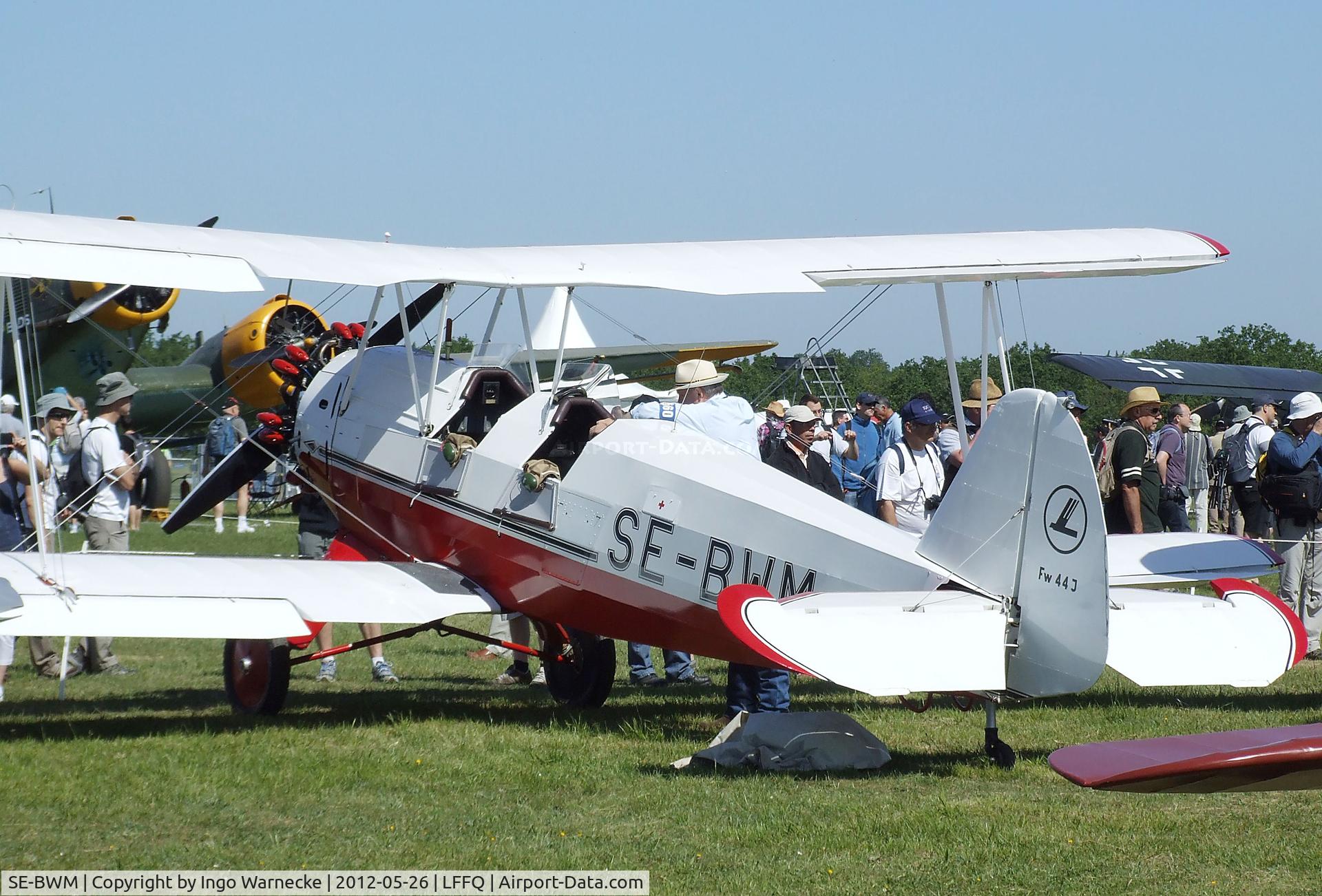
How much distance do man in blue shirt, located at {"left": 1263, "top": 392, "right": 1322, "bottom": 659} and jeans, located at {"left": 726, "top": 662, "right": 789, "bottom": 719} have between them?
467 centimetres

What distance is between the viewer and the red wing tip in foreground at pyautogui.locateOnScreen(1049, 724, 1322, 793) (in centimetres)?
229

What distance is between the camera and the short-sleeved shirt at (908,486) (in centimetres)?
919

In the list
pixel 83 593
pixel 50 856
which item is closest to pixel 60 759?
pixel 83 593

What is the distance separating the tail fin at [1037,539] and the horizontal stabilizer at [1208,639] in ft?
0.74

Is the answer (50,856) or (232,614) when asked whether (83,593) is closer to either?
(232,614)

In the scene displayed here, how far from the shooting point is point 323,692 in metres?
9.07

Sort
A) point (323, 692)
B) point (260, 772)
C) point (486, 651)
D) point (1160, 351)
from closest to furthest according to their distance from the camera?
point (260, 772), point (323, 692), point (486, 651), point (1160, 351)

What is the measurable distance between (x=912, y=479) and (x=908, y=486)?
53 millimetres

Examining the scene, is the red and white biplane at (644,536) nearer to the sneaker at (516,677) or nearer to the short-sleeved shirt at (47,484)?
the sneaker at (516,677)

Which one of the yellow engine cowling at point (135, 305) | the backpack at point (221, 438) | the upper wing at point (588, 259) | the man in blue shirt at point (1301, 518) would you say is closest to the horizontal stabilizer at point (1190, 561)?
the upper wing at point (588, 259)

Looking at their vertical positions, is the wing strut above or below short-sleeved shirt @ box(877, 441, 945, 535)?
above

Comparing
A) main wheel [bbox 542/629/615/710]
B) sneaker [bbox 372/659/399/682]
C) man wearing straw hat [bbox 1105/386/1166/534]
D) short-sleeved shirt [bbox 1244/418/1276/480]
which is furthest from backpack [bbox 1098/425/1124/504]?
sneaker [bbox 372/659/399/682]

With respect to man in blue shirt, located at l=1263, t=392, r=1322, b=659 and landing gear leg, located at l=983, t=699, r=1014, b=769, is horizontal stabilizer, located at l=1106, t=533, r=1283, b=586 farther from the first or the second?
man in blue shirt, located at l=1263, t=392, r=1322, b=659

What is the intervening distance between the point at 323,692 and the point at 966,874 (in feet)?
18.0
